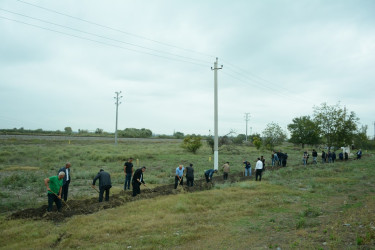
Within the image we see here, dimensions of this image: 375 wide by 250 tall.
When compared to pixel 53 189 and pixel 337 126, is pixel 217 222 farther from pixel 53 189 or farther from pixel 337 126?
pixel 337 126

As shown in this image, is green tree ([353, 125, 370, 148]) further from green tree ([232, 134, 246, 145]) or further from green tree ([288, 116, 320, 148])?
green tree ([232, 134, 246, 145])

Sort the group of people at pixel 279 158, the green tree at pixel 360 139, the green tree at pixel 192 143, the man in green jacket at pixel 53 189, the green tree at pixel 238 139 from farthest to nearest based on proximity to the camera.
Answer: the green tree at pixel 238 139, the green tree at pixel 192 143, the green tree at pixel 360 139, the group of people at pixel 279 158, the man in green jacket at pixel 53 189

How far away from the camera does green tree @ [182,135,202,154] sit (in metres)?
38.4

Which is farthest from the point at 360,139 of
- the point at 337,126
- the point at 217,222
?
the point at 217,222

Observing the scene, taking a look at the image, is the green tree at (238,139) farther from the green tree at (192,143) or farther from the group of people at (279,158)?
the group of people at (279,158)

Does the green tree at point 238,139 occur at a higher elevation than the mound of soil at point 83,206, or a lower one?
higher

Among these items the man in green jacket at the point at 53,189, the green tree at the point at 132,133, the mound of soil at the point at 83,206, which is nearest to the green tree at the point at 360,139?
the mound of soil at the point at 83,206

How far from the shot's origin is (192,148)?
127 ft

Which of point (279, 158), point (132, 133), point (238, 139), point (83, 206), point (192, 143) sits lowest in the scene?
point (83, 206)

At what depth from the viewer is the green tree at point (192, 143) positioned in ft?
126

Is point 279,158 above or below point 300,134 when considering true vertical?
below

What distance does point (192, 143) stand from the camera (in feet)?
127

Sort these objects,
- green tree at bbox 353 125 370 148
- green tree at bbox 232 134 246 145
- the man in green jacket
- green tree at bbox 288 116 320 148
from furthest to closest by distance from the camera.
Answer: green tree at bbox 288 116 320 148 < green tree at bbox 232 134 246 145 < green tree at bbox 353 125 370 148 < the man in green jacket

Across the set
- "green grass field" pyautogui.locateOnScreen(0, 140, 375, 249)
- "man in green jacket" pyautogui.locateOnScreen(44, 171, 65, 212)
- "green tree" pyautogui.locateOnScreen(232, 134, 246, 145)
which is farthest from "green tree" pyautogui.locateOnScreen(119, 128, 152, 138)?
"man in green jacket" pyautogui.locateOnScreen(44, 171, 65, 212)
